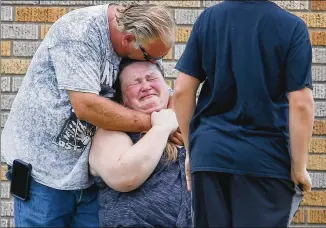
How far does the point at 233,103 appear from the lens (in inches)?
117

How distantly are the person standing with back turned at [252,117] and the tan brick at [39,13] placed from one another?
2112 mm

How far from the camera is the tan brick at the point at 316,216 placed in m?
4.87

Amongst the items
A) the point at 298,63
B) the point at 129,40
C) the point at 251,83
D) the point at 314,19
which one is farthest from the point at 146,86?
the point at 314,19

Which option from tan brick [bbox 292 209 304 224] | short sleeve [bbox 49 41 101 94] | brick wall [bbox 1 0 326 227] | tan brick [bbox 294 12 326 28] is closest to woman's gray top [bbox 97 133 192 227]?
short sleeve [bbox 49 41 101 94]

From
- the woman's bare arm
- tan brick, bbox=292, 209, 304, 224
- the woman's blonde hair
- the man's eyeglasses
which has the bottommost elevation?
tan brick, bbox=292, 209, 304, 224

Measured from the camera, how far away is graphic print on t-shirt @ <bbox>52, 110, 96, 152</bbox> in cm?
353

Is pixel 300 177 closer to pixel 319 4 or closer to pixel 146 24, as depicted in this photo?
pixel 146 24

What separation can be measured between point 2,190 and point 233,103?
2.44m

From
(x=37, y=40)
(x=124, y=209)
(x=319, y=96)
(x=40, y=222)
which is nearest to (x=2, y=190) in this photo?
(x=37, y=40)

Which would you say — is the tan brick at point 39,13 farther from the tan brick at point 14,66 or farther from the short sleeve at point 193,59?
the short sleeve at point 193,59

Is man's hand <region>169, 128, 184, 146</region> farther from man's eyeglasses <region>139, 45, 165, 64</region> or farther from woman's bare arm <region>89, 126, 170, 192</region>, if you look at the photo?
man's eyeglasses <region>139, 45, 165, 64</region>

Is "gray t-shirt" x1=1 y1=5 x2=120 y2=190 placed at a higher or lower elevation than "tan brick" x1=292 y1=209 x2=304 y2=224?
higher

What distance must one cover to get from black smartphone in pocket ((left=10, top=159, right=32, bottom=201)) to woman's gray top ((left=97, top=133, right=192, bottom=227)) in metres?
0.38

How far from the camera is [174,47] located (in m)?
4.90
